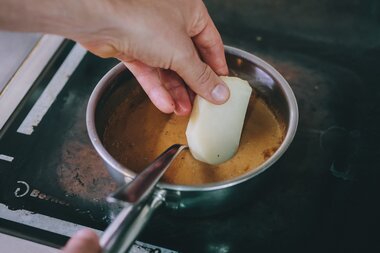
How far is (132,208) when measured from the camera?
21.6 inches

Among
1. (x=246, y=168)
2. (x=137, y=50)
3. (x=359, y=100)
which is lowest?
(x=359, y=100)

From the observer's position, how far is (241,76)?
34.9 inches

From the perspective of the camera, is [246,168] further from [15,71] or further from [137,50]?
[15,71]

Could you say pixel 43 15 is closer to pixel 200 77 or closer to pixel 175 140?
pixel 200 77

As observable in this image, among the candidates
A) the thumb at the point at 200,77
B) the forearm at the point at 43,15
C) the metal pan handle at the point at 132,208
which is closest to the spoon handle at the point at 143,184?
the metal pan handle at the point at 132,208

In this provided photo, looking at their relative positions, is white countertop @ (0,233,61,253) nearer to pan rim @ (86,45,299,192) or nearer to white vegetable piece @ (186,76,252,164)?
pan rim @ (86,45,299,192)

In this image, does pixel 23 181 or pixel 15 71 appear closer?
pixel 23 181

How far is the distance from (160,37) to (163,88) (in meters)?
0.20

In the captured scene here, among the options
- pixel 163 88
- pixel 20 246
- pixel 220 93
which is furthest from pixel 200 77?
pixel 20 246

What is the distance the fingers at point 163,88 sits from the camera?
Result: 80 cm

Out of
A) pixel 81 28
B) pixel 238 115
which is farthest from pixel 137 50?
pixel 238 115

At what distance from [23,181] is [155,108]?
30 centimetres

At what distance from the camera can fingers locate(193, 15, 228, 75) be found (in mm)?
770

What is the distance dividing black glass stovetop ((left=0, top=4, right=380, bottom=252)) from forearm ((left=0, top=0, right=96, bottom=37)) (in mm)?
316
